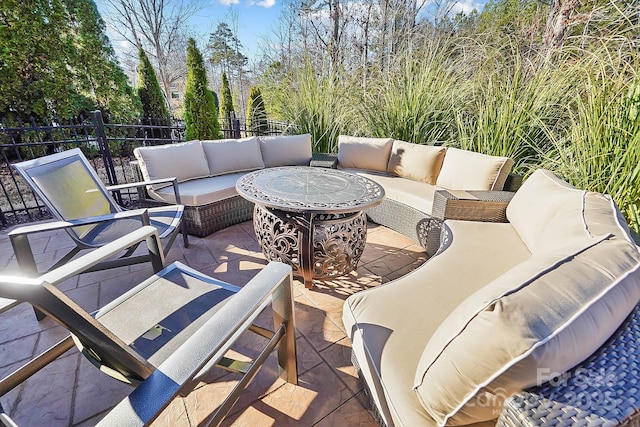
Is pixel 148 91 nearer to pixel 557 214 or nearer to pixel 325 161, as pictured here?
pixel 325 161

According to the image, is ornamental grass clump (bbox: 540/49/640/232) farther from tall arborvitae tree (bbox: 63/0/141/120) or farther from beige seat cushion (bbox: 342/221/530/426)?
tall arborvitae tree (bbox: 63/0/141/120)

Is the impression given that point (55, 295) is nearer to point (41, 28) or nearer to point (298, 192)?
point (298, 192)

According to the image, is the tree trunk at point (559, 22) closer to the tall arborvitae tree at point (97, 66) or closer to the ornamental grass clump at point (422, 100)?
the ornamental grass clump at point (422, 100)

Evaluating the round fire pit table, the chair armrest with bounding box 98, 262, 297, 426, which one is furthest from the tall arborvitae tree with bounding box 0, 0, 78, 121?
the chair armrest with bounding box 98, 262, 297, 426

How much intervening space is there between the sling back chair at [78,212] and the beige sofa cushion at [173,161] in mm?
536

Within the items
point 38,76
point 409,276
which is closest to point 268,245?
point 409,276

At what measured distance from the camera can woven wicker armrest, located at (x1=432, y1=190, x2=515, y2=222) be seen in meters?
2.22

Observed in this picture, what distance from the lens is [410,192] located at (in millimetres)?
2889

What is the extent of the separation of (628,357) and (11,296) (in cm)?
155

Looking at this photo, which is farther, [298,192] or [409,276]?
[298,192]

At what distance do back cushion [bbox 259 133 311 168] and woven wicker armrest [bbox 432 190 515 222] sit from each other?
2.17 meters

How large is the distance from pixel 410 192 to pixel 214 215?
2.10 m

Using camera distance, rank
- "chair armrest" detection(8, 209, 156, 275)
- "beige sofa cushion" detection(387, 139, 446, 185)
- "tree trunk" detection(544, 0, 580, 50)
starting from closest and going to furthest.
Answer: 1. "chair armrest" detection(8, 209, 156, 275)
2. "beige sofa cushion" detection(387, 139, 446, 185)
3. "tree trunk" detection(544, 0, 580, 50)

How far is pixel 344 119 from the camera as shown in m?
4.36
